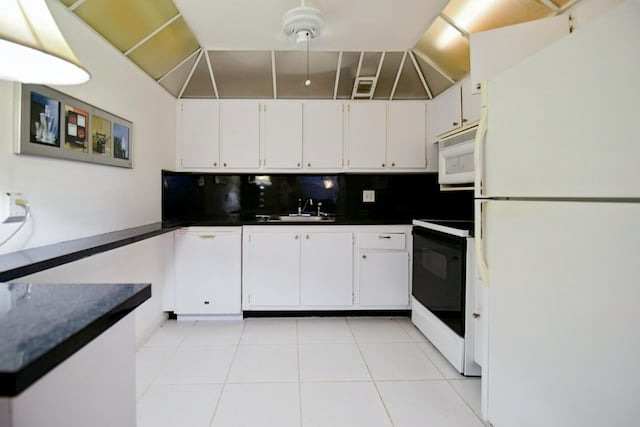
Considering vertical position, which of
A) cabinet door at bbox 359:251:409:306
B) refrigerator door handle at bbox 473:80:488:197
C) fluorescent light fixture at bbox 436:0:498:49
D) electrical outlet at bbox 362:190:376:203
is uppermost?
fluorescent light fixture at bbox 436:0:498:49

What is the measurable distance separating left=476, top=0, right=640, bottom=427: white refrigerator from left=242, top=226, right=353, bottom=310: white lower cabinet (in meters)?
1.67

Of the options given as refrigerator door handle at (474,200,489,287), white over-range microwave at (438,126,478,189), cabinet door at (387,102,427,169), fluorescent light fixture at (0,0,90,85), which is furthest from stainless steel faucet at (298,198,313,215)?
fluorescent light fixture at (0,0,90,85)

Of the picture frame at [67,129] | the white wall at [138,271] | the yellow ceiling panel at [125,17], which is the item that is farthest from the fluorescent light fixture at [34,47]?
the yellow ceiling panel at [125,17]

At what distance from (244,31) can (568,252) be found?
2.57 metres

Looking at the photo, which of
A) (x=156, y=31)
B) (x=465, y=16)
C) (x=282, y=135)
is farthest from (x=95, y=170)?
(x=465, y=16)

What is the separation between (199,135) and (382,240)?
6.78ft

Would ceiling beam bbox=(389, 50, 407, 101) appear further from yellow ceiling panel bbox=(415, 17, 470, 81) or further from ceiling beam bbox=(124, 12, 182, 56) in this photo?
ceiling beam bbox=(124, 12, 182, 56)

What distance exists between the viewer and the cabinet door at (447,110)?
2828mm

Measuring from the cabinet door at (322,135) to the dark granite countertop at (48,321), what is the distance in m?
2.58

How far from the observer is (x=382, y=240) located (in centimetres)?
315

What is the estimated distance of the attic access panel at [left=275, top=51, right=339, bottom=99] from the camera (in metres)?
2.99

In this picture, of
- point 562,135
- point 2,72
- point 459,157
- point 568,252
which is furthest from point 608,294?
point 2,72

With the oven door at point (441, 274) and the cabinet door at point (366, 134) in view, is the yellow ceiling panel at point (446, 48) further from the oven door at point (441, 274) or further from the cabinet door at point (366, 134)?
the oven door at point (441, 274)

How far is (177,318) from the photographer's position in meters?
3.12
